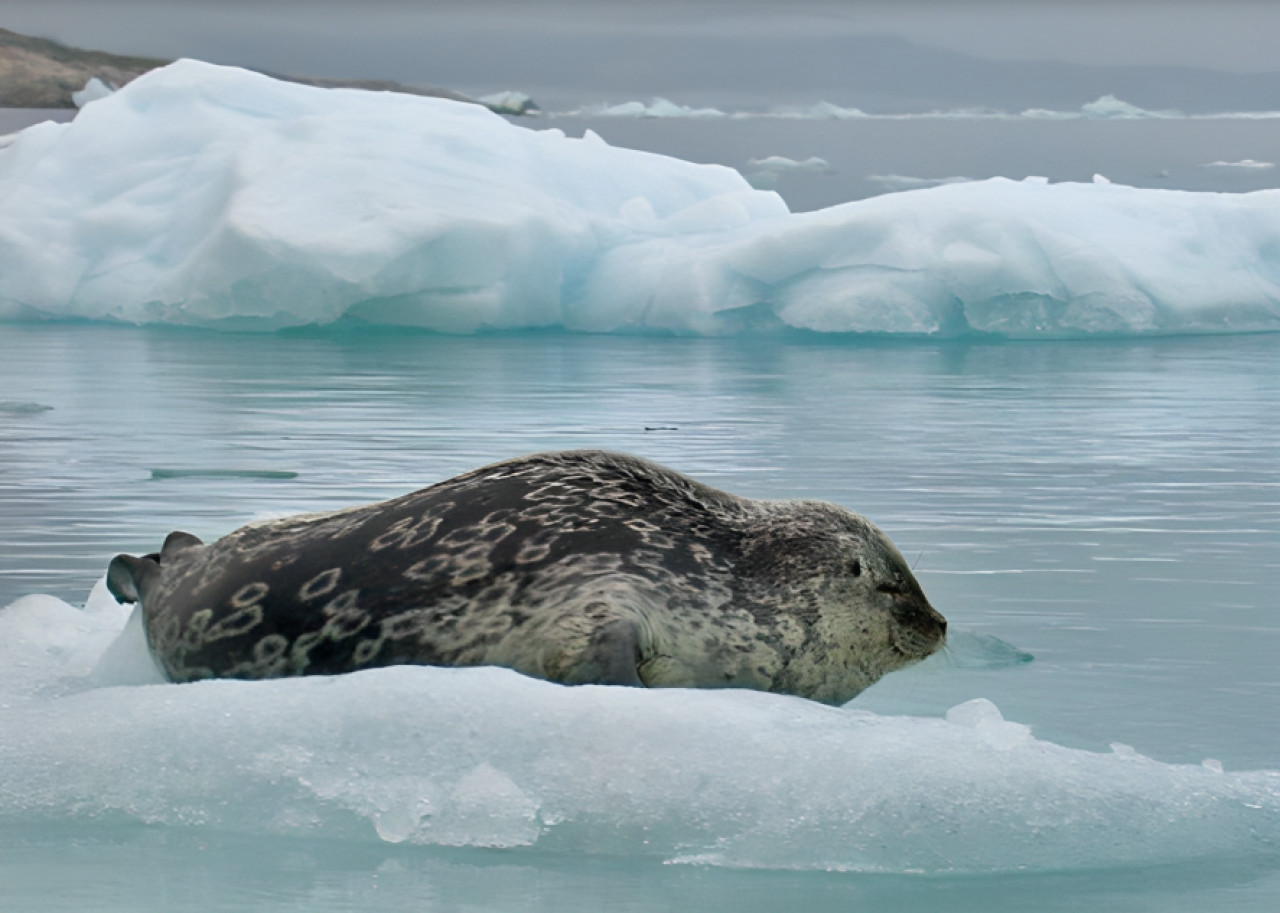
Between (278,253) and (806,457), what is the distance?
14970 millimetres

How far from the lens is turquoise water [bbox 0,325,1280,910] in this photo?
295 cm

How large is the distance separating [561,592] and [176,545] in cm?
125

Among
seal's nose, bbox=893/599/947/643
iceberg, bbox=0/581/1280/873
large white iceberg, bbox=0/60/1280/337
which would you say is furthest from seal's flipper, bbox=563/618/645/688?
large white iceberg, bbox=0/60/1280/337

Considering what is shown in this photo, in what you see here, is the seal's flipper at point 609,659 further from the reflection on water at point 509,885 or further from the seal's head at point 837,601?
the reflection on water at point 509,885

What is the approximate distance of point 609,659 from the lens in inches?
146

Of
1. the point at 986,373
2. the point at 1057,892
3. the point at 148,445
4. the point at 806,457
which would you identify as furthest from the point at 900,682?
the point at 986,373

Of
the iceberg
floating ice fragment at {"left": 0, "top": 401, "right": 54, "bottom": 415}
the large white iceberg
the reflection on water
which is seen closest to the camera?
the reflection on water

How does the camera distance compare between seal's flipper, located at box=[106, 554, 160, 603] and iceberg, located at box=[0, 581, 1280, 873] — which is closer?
iceberg, located at box=[0, 581, 1280, 873]

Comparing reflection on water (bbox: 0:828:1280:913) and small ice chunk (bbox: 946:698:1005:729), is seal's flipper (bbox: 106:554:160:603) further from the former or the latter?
small ice chunk (bbox: 946:698:1005:729)

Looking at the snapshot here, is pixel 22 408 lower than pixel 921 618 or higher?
lower

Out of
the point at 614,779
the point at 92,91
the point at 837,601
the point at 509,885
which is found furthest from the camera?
the point at 92,91

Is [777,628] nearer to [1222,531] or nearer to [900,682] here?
[900,682]

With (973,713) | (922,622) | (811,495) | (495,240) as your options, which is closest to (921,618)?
(922,622)

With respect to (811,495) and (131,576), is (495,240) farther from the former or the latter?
(131,576)
